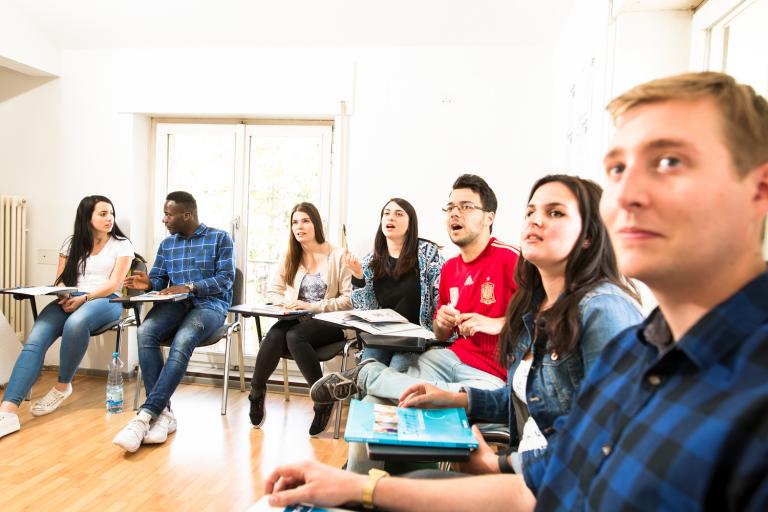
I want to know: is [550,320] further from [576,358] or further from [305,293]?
[305,293]

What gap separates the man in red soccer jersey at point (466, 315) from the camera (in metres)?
1.92

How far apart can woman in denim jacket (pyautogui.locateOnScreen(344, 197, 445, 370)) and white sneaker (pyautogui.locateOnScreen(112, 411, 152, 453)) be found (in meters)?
1.30

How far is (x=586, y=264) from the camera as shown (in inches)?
50.5

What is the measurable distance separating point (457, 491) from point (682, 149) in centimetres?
68

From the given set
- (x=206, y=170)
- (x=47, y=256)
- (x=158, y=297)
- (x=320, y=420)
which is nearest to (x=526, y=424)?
(x=320, y=420)

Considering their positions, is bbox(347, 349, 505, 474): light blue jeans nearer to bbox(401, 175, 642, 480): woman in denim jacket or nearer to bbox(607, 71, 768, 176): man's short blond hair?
bbox(401, 175, 642, 480): woman in denim jacket

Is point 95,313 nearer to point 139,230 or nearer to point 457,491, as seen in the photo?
point 139,230

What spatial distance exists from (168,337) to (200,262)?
→ 53cm

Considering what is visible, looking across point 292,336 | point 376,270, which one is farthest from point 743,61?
point 292,336

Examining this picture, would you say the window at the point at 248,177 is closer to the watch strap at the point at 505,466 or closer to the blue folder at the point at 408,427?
the blue folder at the point at 408,427

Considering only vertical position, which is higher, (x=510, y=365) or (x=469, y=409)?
(x=510, y=365)

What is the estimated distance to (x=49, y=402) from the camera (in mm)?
3189

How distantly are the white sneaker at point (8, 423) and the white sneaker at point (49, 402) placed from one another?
225mm

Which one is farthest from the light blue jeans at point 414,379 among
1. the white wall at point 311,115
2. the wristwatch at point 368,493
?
the white wall at point 311,115
